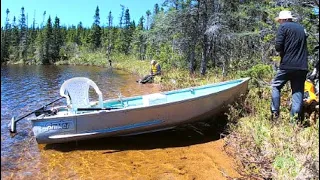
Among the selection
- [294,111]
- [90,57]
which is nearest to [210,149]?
[294,111]

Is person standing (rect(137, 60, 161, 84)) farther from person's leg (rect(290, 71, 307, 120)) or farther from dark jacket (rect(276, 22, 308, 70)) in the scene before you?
dark jacket (rect(276, 22, 308, 70))

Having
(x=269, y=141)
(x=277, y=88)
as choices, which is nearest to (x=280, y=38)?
(x=277, y=88)

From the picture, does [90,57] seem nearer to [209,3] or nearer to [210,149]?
[209,3]

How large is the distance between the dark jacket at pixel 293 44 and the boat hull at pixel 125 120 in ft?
6.46

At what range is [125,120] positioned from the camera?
22.0ft

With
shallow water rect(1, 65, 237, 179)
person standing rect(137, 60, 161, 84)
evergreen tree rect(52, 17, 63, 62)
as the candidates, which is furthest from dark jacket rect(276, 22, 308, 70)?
evergreen tree rect(52, 17, 63, 62)

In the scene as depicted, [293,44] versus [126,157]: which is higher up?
[293,44]

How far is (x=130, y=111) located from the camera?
6562 millimetres

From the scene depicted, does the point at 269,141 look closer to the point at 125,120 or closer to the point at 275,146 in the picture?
the point at 275,146

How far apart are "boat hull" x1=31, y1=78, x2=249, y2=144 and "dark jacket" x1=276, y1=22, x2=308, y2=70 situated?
6.46 feet

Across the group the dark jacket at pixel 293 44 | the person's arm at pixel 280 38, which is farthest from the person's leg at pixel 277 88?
the person's arm at pixel 280 38

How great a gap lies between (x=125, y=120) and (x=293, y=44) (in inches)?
138

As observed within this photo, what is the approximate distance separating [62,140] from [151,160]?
6.82ft

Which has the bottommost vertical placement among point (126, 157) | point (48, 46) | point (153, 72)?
point (126, 157)
